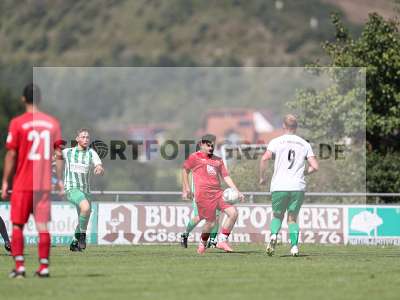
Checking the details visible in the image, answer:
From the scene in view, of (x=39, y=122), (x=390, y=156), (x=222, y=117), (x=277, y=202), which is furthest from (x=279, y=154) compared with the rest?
(x=222, y=117)

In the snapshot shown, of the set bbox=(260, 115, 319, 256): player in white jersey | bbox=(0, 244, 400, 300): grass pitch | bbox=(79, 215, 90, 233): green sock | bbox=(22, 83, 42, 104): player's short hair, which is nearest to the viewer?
bbox=(0, 244, 400, 300): grass pitch

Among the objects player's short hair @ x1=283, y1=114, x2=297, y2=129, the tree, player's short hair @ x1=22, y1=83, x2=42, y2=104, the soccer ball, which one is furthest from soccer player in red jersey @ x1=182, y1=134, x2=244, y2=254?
the tree

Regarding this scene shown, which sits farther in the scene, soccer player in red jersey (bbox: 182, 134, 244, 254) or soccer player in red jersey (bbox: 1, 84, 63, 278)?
soccer player in red jersey (bbox: 182, 134, 244, 254)

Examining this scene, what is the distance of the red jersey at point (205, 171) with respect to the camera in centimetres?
1948

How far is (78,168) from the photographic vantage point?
20156 mm

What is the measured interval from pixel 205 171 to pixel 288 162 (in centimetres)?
232

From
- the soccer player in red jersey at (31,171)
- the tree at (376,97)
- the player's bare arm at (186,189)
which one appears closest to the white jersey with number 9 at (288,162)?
the player's bare arm at (186,189)

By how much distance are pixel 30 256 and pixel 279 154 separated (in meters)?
4.68

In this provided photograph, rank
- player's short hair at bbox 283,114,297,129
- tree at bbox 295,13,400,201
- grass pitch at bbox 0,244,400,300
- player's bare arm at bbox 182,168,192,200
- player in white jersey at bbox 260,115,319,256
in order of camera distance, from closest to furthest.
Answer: grass pitch at bbox 0,244,400,300 → player's short hair at bbox 283,114,297,129 → player in white jersey at bbox 260,115,319,256 → player's bare arm at bbox 182,168,192,200 → tree at bbox 295,13,400,201

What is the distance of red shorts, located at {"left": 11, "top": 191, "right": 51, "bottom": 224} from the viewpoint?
1299 centimetres

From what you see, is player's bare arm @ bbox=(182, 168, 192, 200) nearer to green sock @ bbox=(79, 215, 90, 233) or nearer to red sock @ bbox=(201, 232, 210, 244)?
red sock @ bbox=(201, 232, 210, 244)

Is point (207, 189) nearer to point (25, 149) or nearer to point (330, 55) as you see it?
point (25, 149)

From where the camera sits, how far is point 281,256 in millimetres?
18000

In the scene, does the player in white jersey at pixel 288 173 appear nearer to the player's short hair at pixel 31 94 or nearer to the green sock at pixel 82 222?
the green sock at pixel 82 222
